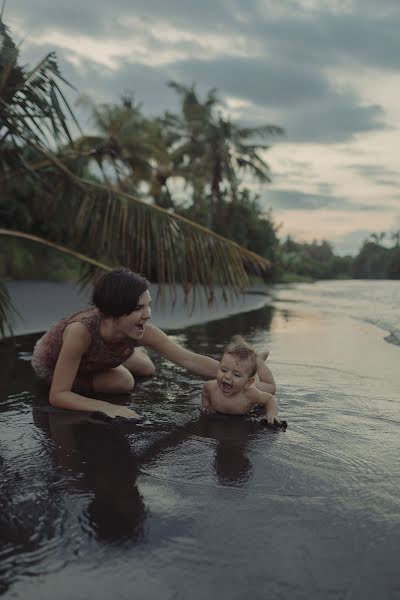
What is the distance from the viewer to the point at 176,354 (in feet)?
14.1

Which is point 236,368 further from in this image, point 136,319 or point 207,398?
point 136,319

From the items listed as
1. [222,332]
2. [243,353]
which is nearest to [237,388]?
[243,353]

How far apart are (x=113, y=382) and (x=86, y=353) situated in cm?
56

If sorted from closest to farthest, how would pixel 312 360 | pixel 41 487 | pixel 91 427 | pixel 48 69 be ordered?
1. pixel 41 487
2. pixel 91 427
3. pixel 312 360
4. pixel 48 69

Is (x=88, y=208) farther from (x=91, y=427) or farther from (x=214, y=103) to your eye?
(x=214, y=103)

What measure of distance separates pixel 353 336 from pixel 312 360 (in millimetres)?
3147

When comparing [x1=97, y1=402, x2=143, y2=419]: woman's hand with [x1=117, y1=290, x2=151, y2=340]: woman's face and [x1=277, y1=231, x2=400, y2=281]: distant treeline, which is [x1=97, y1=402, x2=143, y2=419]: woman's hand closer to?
[x1=117, y1=290, x2=151, y2=340]: woman's face

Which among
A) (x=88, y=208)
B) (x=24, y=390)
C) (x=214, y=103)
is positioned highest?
(x=214, y=103)

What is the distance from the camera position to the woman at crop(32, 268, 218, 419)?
3.60 m

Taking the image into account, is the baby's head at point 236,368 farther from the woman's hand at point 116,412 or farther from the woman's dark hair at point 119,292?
the woman's dark hair at point 119,292

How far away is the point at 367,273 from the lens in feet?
392

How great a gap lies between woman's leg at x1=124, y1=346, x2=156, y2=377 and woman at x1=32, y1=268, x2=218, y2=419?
64cm

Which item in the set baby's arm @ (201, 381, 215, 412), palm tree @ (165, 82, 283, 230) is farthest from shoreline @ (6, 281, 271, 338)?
palm tree @ (165, 82, 283, 230)

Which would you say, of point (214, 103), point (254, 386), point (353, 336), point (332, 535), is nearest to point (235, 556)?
point (332, 535)
